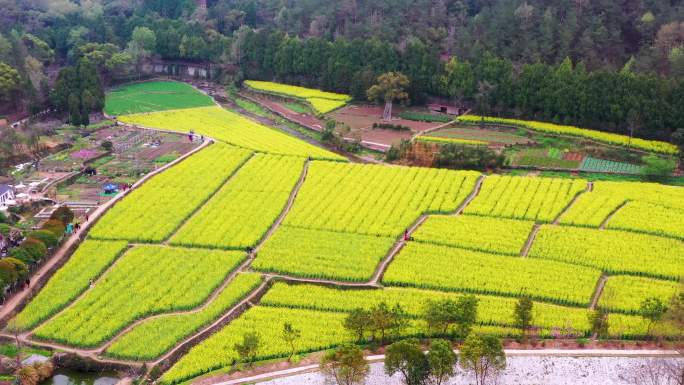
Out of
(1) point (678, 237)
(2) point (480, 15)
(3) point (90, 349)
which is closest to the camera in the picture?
(3) point (90, 349)

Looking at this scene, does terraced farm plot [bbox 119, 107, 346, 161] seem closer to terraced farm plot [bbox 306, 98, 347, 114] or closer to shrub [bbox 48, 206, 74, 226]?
terraced farm plot [bbox 306, 98, 347, 114]

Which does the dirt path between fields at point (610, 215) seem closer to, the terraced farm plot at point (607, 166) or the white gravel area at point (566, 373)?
A: the terraced farm plot at point (607, 166)

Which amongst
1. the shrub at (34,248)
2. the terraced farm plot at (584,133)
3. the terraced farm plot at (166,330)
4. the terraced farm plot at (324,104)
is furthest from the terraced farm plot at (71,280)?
the terraced farm plot at (584,133)

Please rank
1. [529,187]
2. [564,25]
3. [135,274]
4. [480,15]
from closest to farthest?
[135,274], [529,187], [564,25], [480,15]

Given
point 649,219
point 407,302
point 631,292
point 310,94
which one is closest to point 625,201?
point 649,219

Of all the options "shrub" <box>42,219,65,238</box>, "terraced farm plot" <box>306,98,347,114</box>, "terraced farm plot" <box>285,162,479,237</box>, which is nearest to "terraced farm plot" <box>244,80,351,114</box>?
"terraced farm plot" <box>306,98,347,114</box>

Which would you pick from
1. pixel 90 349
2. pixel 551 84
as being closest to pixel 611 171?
pixel 551 84

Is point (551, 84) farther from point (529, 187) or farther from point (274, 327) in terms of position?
point (274, 327)
